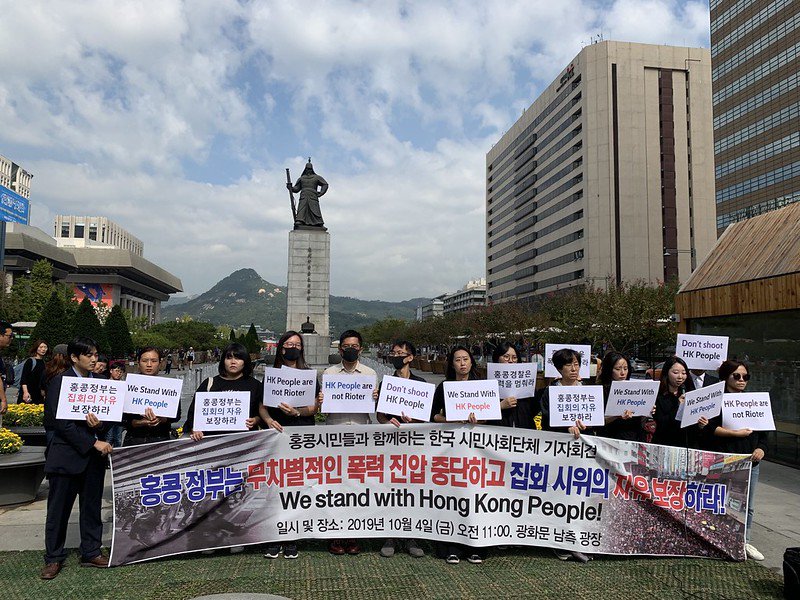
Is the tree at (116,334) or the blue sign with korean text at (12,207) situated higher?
the blue sign with korean text at (12,207)

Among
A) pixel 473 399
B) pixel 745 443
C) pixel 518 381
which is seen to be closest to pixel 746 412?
pixel 745 443

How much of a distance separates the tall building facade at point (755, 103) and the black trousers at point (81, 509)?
173 feet

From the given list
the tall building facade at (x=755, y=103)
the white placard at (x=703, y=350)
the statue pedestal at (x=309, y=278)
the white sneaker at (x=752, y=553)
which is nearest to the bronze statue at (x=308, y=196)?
the statue pedestal at (x=309, y=278)

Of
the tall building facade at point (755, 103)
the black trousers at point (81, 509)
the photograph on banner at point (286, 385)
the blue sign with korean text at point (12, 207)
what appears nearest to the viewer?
the black trousers at point (81, 509)

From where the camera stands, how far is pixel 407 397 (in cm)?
561

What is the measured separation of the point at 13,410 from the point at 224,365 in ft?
18.9

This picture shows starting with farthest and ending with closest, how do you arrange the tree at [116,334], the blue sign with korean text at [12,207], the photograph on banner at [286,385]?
the tree at [116,334], the blue sign with korean text at [12,207], the photograph on banner at [286,385]

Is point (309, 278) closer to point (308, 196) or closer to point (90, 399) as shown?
point (308, 196)

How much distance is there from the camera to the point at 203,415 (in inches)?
214

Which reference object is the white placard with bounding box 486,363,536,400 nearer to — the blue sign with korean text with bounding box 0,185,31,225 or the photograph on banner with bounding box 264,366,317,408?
the photograph on banner with bounding box 264,366,317,408

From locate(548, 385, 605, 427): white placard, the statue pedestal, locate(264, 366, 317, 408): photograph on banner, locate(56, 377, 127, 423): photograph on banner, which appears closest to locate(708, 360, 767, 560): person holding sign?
locate(548, 385, 605, 427): white placard

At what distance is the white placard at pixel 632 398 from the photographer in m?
5.81

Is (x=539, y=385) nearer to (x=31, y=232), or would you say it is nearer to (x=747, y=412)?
(x=747, y=412)

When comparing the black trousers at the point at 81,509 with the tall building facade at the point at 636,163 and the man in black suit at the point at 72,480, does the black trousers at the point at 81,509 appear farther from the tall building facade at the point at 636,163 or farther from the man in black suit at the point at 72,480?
the tall building facade at the point at 636,163
